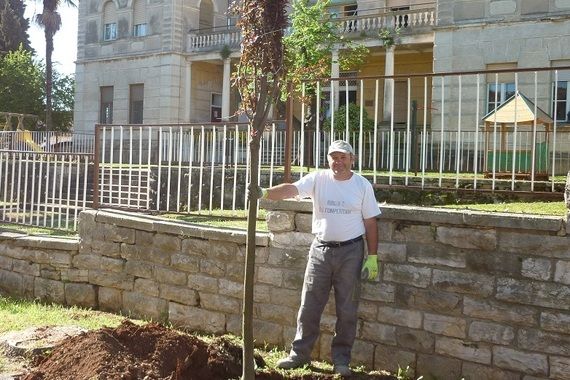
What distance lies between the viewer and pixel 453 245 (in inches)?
201

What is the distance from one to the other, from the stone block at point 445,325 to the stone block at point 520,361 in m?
0.29

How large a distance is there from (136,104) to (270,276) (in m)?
23.5

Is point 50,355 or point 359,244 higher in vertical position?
point 359,244

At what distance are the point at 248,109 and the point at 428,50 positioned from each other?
20049mm

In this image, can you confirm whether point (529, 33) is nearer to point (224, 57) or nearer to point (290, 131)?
point (224, 57)

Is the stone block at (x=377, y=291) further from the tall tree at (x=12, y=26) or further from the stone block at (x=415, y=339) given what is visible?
the tall tree at (x=12, y=26)

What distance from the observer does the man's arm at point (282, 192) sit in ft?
17.1

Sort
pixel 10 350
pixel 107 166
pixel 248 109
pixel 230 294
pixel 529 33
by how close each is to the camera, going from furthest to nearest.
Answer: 1. pixel 529 33
2. pixel 107 166
3. pixel 230 294
4. pixel 10 350
5. pixel 248 109

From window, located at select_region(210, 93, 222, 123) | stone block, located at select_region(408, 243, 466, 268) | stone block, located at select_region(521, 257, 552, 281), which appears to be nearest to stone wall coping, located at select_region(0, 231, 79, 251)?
stone block, located at select_region(408, 243, 466, 268)

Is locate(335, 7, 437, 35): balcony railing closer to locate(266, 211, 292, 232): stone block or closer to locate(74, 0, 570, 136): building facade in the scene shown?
locate(74, 0, 570, 136): building facade

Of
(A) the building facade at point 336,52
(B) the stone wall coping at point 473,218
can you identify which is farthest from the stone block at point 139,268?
(A) the building facade at point 336,52

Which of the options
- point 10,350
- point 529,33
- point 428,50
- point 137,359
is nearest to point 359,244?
point 137,359

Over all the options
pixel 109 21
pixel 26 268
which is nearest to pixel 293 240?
pixel 26 268

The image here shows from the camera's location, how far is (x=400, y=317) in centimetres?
534
